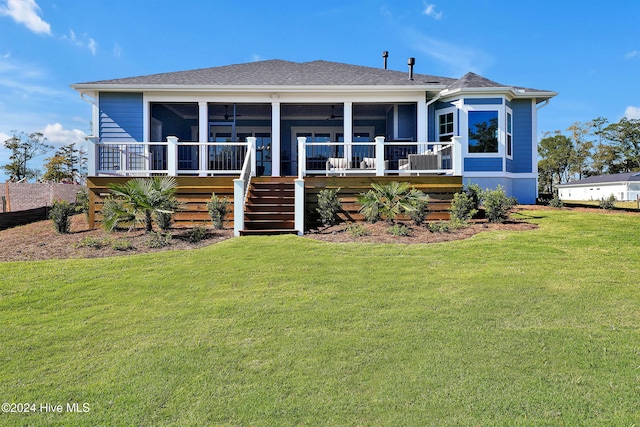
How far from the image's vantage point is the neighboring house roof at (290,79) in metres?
12.6

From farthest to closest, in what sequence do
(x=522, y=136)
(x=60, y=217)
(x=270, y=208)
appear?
(x=522, y=136) → (x=270, y=208) → (x=60, y=217)

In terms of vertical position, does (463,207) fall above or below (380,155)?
below

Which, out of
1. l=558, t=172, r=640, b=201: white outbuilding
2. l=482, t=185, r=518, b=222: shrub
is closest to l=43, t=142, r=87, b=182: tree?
l=482, t=185, r=518, b=222: shrub

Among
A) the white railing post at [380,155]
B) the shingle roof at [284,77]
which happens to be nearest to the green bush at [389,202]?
the white railing post at [380,155]

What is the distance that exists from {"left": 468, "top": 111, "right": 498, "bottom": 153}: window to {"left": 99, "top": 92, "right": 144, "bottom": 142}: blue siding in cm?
1126

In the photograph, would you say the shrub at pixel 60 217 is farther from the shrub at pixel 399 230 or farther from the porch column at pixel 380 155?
the porch column at pixel 380 155

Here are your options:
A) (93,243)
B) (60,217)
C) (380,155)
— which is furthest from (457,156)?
(60,217)

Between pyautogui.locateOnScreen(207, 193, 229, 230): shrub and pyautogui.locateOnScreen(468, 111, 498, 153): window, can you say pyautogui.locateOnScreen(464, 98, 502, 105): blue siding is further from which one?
pyautogui.locateOnScreen(207, 193, 229, 230): shrub

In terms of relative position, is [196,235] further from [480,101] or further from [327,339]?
[480,101]

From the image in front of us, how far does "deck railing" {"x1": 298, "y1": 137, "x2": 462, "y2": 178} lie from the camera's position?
10.4 meters

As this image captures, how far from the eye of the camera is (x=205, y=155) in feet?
39.1

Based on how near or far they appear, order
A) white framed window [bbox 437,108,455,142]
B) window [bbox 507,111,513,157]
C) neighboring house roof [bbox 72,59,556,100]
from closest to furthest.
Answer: neighboring house roof [bbox 72,59,556,100] → white framed window [bbox 437,108,455,142] → window [bbox 507,111,513,157]

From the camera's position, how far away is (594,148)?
166ft

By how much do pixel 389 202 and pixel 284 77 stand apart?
734 centimetres
